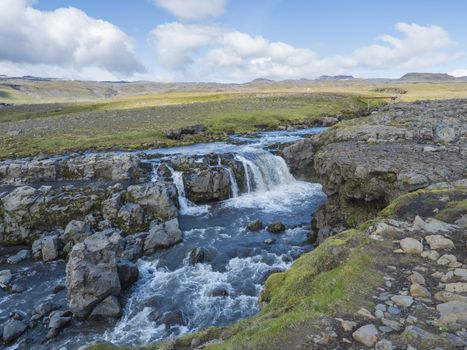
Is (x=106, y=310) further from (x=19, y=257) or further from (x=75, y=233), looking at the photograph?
(x=19, y=257)

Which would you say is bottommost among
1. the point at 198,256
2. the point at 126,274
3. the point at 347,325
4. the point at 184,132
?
the point at 198,256

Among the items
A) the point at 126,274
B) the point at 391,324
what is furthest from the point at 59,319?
the point at 391,324

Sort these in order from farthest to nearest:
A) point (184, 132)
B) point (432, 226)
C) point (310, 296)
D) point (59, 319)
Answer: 1. point (184, 132)
2. point (59, 319)
3. point (432, 226)
4. point (310, 296)

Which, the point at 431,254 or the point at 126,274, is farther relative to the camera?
the point at 126,274

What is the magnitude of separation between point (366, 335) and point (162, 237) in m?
23.6

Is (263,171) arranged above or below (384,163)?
below

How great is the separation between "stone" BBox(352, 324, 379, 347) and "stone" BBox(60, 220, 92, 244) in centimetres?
2752

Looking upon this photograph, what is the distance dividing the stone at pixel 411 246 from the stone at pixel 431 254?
0.58ft

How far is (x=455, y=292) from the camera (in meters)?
8.71

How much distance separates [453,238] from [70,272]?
20.8 metres

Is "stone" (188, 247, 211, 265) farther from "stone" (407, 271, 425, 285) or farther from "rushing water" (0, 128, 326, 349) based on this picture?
"stone" (407, 271, 425, 285)

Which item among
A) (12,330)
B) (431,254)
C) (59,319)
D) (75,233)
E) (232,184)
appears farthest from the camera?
(232,184)

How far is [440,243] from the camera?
1087 cm

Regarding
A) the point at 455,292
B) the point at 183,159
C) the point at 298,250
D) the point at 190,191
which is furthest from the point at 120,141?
the point at 455,292
